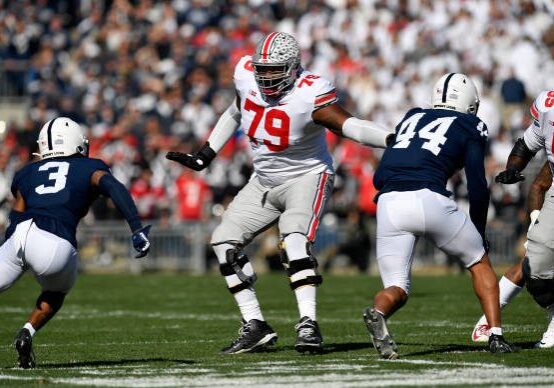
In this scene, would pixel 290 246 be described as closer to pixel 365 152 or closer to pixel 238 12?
pixel 365 152

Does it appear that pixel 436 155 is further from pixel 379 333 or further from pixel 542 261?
pixel 379 333

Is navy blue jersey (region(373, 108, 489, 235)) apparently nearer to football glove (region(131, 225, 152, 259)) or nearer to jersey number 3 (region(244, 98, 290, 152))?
Answer: jersey number 3 (region(244, 98, 290, 152))

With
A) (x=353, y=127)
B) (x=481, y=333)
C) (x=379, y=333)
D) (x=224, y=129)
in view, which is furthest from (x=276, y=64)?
(x=481, y=333)

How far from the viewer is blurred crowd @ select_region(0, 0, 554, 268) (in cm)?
1975

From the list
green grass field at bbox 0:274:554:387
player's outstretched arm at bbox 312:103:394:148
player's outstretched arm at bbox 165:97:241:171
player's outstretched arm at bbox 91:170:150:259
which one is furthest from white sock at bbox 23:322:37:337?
player's outstretched arm at bbox 312:103:394:148

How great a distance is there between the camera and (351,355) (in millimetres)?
8016

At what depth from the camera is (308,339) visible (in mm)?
8125

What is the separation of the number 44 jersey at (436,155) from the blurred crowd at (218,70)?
34.1 feet

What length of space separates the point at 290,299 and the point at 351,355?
5768mm

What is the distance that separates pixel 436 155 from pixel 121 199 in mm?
1867

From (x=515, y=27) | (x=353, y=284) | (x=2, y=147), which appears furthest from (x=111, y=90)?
(x=353, y=284)

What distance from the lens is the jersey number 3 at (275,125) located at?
860 centimetres

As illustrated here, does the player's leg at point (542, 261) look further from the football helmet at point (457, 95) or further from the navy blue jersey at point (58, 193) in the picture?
the navy blue jersey at point (58, 193)

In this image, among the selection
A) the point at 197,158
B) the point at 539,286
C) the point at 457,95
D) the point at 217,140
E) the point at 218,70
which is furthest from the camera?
the point at 218,70
